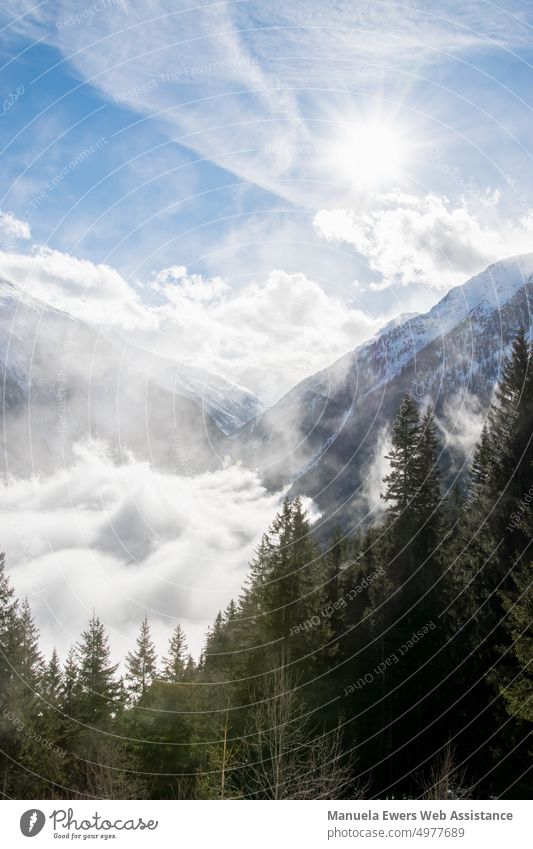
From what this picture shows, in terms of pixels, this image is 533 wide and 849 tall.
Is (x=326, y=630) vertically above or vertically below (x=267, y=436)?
below

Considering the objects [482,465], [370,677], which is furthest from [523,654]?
[370,677]

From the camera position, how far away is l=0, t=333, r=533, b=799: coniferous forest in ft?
82.0

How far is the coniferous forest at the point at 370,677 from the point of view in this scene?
82.0ft

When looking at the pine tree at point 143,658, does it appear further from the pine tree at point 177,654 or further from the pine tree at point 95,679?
the pine tree at point 95,679

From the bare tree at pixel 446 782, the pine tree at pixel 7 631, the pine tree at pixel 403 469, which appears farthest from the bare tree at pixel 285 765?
the pine tree at pixel 7 631

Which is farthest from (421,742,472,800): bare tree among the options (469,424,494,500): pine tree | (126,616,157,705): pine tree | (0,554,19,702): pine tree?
(126,616,157,705): pine tree

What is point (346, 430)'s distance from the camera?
628ft
